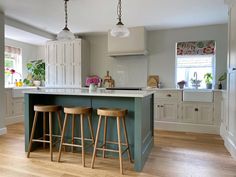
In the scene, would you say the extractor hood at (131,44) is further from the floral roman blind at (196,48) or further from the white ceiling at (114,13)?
the floral roman blind at (196,48)

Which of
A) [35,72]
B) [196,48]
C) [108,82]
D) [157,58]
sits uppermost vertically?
[196,48]

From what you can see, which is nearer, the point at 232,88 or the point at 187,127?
the point at 232,88

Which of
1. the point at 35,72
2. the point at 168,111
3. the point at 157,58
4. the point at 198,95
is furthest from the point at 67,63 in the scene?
the point at 198,95

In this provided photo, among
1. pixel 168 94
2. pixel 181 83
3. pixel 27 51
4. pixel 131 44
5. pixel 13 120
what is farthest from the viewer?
pixel 27 51

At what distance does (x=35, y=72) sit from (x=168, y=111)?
13.9 ft

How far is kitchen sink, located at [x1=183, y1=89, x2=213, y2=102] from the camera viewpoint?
4.01 meters

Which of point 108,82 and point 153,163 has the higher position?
point 108,82

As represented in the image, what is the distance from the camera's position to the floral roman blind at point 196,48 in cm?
449

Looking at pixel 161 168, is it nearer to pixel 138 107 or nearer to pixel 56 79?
pixel 138 107

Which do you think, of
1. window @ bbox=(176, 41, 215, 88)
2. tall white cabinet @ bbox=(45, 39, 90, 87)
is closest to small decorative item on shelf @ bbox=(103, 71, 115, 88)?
tall white cabinet @ bbox=(45, 39, 90, 87)

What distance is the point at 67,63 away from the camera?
5312 mm

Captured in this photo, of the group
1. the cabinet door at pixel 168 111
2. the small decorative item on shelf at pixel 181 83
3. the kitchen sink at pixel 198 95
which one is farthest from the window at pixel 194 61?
the cabinet door at pixel 168 111

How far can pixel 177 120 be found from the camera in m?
4.30

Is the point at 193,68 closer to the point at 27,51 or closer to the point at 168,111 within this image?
the point at 168,111
